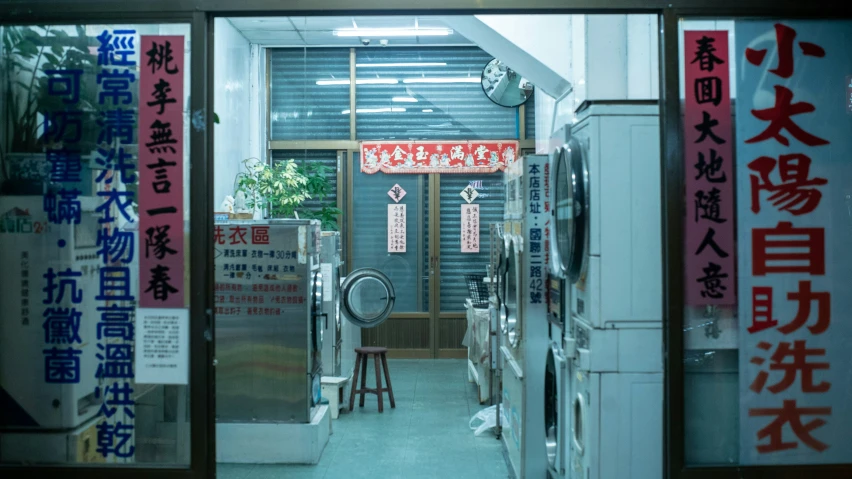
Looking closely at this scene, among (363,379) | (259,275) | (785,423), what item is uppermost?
(259,275)

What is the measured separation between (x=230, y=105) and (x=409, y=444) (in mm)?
4468

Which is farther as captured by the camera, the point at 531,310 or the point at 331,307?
the point at 331,307

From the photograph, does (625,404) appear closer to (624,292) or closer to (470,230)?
(624,292)

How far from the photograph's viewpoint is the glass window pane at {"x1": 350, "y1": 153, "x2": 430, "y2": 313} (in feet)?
30.1

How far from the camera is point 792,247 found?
7.69ft

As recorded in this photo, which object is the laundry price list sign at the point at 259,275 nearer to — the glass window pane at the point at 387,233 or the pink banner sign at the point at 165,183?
the pink banner sign at the point at 165,183

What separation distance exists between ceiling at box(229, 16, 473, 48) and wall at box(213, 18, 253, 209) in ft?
0.74

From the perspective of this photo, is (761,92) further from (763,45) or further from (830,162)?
(830,162)

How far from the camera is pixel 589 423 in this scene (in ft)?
10.2

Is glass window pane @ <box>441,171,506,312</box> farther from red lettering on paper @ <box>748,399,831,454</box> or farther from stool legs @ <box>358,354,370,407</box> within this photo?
red lettering on paper @ <box>748,399,831,454</box>

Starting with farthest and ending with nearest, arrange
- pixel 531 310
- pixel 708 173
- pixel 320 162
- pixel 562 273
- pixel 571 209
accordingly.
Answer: pixel 320 162, pixel 531 310, pixel 562 273, pixel 571 209, pixel 708 173

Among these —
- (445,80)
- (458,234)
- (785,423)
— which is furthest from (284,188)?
(785,423)

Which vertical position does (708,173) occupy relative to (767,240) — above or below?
above

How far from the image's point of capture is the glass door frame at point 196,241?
232 centimetres
